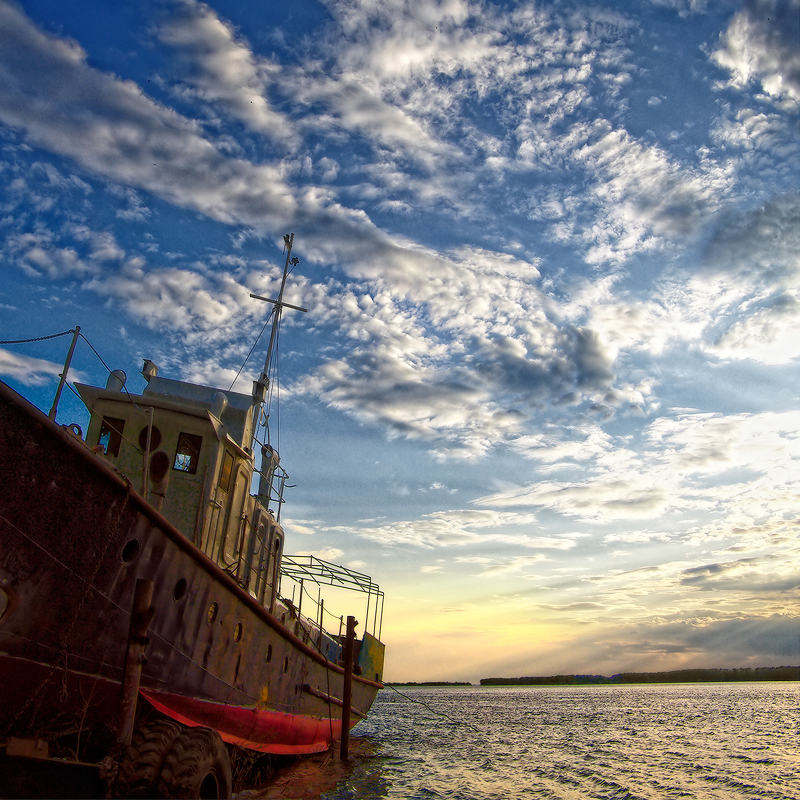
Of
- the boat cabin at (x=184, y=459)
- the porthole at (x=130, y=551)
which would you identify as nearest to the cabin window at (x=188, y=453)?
the boat cabin at (x=184, y=459)

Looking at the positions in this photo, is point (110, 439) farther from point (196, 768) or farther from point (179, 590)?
point (196, 768)

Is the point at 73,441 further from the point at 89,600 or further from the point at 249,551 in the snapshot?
the point at 249,551

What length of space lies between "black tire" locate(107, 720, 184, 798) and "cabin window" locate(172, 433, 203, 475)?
4.56 metres

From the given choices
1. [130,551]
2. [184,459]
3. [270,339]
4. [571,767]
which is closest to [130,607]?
[130,551]

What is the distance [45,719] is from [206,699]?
306 centimetres

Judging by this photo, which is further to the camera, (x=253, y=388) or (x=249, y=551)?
(x=253, y=388)

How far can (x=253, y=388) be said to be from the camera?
51.2 feet

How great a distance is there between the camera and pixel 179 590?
832 centimetres

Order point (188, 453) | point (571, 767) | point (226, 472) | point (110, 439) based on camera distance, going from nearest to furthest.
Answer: point (110, 439) < point (188, 453) < point (226, 472) < point (571, 767)

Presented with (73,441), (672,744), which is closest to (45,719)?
(73,441)

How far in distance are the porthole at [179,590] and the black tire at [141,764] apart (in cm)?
172

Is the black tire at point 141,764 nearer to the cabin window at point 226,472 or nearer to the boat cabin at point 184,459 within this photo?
the boat cabin at point 184,459

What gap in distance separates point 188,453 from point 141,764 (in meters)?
5.23

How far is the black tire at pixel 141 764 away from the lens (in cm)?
621
